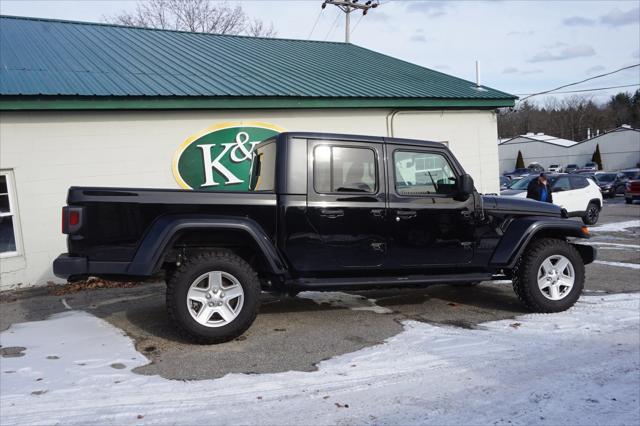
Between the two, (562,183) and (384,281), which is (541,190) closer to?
(562,183)

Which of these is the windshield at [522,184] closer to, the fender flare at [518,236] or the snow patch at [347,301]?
the fender flare at [518,236]

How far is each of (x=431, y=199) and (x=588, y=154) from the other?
213 feet

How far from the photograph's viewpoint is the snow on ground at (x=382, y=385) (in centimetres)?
372

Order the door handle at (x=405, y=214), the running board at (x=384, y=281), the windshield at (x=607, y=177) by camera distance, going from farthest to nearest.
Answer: the windshield at (x=607, y=177), the door handle at (x=405, y=214), the running board at (x=384, y=281)

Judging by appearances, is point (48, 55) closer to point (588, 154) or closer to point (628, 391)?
point (628, 391)

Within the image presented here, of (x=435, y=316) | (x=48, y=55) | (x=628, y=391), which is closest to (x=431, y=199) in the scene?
(x=435, y=316)

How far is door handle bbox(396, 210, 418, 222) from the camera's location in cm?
575

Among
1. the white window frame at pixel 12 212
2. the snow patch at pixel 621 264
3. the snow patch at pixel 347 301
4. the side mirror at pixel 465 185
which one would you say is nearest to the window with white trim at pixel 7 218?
the white window frame at pixel 12 212

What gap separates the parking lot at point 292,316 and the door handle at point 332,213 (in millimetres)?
1182

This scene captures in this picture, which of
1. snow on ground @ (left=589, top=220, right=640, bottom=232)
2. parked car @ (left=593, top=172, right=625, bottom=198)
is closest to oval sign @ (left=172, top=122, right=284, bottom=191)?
snow on ground @ (left=589, top=220, right=640, bottom=232)

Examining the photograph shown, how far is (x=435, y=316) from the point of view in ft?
20.4

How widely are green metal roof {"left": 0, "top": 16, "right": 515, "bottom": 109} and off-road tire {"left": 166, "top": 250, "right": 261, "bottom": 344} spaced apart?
5116 mm

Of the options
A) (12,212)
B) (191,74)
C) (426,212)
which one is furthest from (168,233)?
(191,74)

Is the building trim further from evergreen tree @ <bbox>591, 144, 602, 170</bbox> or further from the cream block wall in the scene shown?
evergreen tree @ <bbox>591, 144, 602, 170</bbox>
